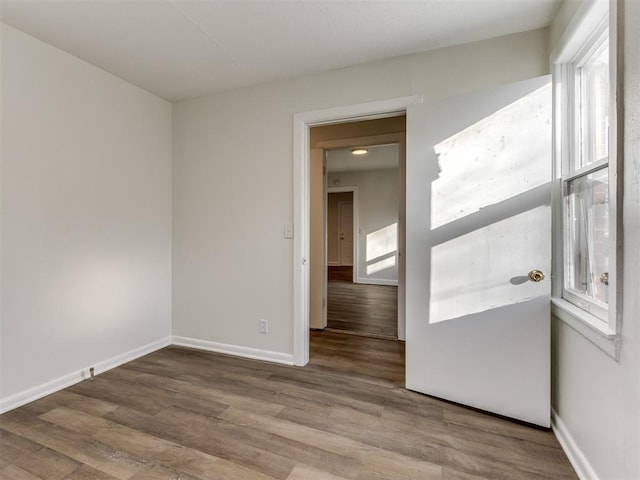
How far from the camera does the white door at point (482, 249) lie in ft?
5.77

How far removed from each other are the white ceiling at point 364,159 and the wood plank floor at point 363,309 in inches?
93.9

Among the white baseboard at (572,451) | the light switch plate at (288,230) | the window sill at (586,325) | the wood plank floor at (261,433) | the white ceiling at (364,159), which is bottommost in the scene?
the wood plank floor at (261,433)

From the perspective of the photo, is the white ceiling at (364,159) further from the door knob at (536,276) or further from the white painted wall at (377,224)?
the door knob at (536,276)

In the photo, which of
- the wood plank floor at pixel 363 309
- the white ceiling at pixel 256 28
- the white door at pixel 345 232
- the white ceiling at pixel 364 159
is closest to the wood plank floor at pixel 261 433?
the wood plank floor at pixel 363 309

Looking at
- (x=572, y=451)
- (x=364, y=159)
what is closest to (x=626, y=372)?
(x=572, y=451)

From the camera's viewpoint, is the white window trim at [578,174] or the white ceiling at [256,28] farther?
the white ceiling at [256,28]

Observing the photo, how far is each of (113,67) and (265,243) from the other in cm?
184

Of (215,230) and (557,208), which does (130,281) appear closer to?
(215,230)

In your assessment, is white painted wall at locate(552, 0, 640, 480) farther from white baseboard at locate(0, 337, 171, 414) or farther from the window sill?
white baseboard at locate(0, 337, 171, 414)

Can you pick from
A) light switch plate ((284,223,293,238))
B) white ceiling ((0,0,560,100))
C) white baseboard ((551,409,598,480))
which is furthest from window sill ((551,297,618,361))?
light switch plate ((284,223,293,238))

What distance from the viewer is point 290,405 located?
1.97m

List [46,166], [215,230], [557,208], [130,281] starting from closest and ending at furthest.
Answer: [557,208]
[46,166]
[130,281]
[215,230]

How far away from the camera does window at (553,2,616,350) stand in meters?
1.34

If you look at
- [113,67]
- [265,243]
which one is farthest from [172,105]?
[265,243]
